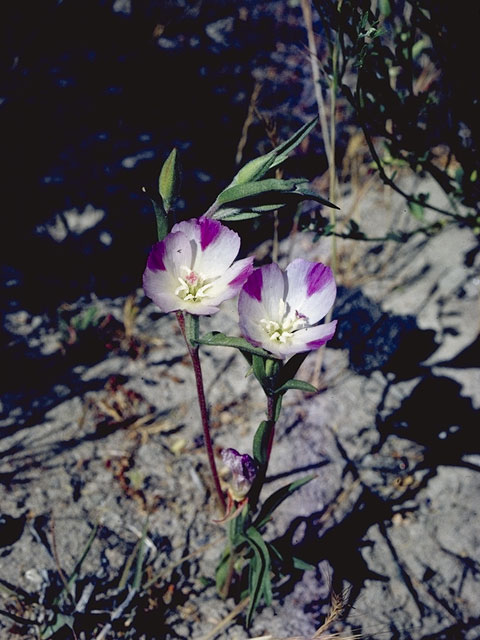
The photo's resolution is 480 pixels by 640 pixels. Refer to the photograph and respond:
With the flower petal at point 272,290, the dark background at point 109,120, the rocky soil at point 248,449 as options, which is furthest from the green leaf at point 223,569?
the dark background at point 109,120

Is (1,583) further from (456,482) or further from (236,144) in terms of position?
(236,144)

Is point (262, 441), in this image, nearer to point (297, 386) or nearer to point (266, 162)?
point (297, 386)

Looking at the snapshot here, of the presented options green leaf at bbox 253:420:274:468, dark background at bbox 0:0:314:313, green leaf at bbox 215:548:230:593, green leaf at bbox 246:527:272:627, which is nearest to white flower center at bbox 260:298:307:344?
green leaf at bbox 253:420:274:468

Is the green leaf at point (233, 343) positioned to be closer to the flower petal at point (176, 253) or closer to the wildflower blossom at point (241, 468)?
the flower petal at point (176, 253)

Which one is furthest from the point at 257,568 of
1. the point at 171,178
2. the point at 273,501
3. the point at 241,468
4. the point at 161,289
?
the point at 171,178

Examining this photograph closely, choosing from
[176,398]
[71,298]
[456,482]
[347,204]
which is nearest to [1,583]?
[176,398]

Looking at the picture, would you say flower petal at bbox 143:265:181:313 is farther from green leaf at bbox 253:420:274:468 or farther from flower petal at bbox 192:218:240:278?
green leaf at bbox 253:420:274:468

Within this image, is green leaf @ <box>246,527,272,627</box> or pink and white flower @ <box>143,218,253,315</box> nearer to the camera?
pink and white flower @ <box>143,218,253,315</box>
